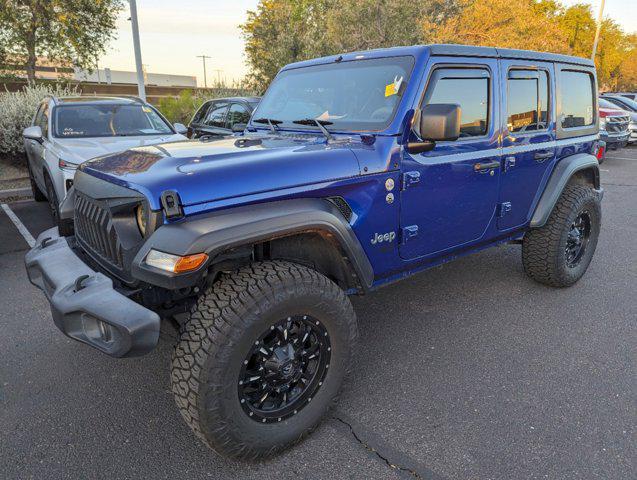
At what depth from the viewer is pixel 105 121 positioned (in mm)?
6320

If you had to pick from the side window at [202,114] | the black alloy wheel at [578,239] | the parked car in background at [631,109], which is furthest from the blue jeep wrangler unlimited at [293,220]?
the parked car in background at [631,109]

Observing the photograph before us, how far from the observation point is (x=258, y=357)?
2.14m

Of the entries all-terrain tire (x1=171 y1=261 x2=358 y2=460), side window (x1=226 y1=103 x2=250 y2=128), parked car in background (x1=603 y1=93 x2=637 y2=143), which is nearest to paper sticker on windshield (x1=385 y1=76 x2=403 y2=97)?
all-terrain tire (x1=171 y1=261 x2=358 y2=460)

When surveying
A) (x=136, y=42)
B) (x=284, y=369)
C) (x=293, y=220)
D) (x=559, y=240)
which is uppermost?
(x=136, y=42)

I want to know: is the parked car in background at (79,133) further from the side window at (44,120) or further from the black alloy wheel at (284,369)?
the black alloy wheel at (284,369)

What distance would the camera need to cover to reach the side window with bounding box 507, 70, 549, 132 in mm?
3303

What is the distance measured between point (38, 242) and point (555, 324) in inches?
143

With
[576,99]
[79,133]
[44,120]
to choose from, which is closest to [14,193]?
[44,120]

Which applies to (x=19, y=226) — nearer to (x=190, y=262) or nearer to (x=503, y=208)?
(x=190, y=262)

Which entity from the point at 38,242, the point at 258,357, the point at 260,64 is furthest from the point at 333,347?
the point at 260,64

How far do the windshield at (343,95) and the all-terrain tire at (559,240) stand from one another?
1.99 m

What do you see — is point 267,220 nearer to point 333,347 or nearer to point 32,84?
point 333,347

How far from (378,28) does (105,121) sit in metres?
11.7

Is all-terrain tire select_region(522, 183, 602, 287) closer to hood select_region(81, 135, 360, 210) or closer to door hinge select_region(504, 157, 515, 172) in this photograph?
door hinge select_region(504, 157, 515, 172)
